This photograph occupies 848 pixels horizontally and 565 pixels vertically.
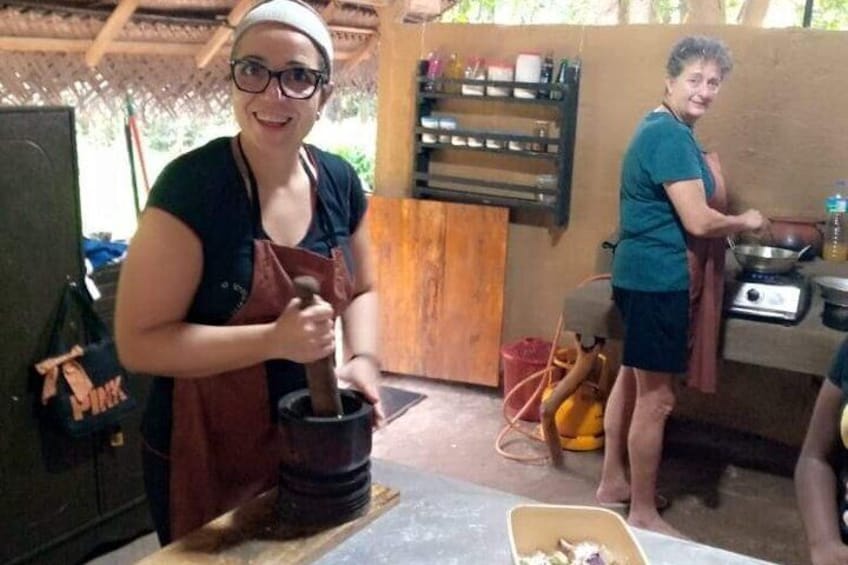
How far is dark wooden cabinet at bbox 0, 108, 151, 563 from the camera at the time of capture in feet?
7.27

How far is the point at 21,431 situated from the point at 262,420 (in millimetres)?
1256

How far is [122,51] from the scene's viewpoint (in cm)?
365

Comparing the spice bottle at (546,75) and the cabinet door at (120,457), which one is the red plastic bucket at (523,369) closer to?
the spice bottle at (546,75)

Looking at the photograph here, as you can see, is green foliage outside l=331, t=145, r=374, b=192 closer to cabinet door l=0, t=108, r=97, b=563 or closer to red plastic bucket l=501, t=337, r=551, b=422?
red plastic bucket l=501, t=337, r=551, b=422

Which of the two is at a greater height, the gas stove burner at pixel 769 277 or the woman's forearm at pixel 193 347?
the woman's forearm at pixel 193 347

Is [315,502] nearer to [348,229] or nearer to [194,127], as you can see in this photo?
[348,229]

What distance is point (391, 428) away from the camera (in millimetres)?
3623

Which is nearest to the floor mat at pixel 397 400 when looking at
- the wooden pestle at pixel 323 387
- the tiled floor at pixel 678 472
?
the tiled floor at pixel 678 472

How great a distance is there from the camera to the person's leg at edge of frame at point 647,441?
2.79 metres

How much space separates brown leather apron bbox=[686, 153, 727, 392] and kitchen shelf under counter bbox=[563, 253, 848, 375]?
0.07 meters

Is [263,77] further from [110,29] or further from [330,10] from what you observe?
[330,10]

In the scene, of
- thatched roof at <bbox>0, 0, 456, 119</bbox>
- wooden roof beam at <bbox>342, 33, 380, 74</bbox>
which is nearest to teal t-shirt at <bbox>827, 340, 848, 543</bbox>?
thatched roof at <bbox>0, 0, 456, 119</bbox>

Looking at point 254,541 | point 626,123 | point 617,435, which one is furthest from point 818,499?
point 626,123

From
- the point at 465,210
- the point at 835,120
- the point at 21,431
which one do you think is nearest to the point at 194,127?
the point at 465,210
